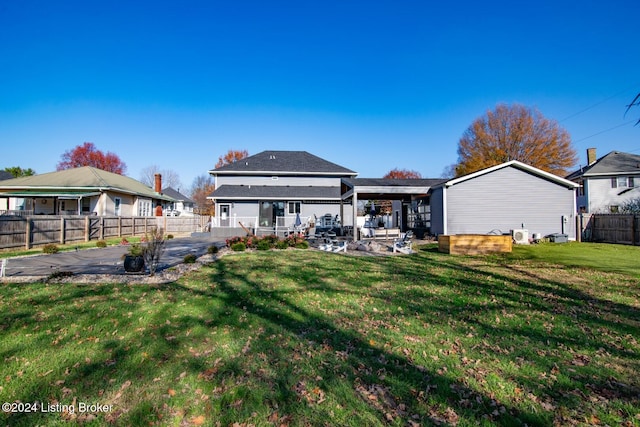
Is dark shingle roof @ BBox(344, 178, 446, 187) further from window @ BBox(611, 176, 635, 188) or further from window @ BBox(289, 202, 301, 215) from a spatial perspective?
window @ BBox(611, 176, 635, 188)

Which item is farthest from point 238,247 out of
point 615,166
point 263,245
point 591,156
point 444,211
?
point 591,156

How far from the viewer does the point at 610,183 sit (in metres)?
30.1

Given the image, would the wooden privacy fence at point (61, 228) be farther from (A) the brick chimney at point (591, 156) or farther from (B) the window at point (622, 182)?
(A) the brick chimney at point (591, 156)

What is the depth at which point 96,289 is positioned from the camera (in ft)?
22.3

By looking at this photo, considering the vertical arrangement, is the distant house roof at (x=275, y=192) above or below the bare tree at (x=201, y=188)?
below

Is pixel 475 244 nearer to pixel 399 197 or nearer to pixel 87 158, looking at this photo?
pixel 399 197

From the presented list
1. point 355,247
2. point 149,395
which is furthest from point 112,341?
point 355,247

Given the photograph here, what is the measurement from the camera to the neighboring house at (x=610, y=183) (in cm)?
2903

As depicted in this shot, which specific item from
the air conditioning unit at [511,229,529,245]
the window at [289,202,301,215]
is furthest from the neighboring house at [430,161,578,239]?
the window at [289,202,301,215]

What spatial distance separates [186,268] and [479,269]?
8985 mm

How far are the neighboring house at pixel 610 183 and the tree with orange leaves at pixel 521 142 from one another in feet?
11.9

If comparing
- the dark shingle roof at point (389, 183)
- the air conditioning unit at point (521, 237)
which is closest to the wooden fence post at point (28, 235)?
the dark shingle roof at point (389, 183)

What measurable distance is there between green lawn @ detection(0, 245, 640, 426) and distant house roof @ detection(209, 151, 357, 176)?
21370 millimetres

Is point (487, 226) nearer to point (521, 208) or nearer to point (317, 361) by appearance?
point (521, 208)
